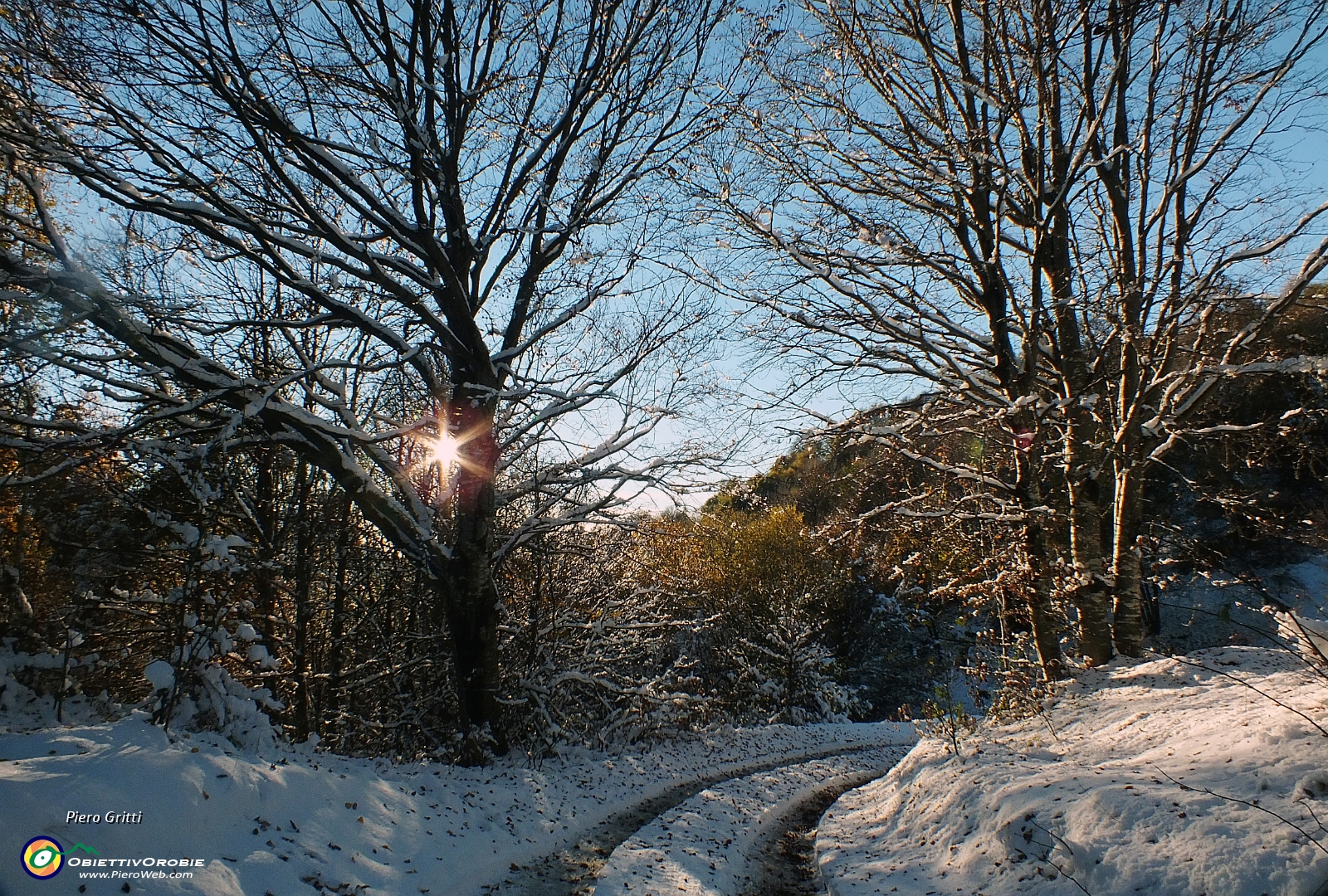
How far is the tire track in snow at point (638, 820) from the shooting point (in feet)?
20.0

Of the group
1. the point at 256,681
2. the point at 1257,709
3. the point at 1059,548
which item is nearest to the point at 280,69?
the point at 256,681

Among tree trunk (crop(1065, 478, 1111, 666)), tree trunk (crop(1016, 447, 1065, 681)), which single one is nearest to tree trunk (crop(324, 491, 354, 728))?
tree trunk (crop(1016, 447, 1065, 681))

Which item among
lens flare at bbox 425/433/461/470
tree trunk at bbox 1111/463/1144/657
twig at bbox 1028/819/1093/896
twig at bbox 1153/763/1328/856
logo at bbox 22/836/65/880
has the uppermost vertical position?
lens flare at bbox 425/433/461/470

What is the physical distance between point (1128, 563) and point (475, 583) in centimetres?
928

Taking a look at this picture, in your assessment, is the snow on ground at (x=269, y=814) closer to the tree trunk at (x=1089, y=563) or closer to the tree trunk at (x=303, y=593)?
the tree trunk at (x=303, y=593)

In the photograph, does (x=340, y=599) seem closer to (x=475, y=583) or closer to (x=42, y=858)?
(x=475, y=583)

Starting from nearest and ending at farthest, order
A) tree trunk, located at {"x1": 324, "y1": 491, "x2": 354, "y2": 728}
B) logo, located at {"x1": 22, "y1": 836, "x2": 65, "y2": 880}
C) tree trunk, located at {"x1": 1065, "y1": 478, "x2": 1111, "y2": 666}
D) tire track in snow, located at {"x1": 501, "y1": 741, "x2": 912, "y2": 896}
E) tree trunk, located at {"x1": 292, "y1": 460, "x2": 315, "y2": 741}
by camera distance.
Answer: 1. logo, located at {"x1": 22, "y1": 836, "x2": 65, "y2": 880}
2. tire track in snow, located at {"x1": 501, "y1": 741, "x2": 912, "y2": 896}
3. tree trunk, located at {"x1": 1065, "y1": 478, "x2": 1111, "y2": 666}
4. tree trunk, located at {"x1": 292, "y1": 460, "x2": 315, "y2": 741}
5. tree trunk, located at {"x1": 324, "y1": 491, "x2": 354, "y2": 728}

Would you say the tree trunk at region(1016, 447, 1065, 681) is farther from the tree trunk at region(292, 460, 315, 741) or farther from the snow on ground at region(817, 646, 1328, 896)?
the tree trunk at region(292, 460, 315, 741)

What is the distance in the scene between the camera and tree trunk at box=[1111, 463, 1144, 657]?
8758mm

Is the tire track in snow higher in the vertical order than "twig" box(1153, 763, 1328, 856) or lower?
lower

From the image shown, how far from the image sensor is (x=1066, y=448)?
29.1 feet

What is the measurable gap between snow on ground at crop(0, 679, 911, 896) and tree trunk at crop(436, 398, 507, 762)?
0.91m

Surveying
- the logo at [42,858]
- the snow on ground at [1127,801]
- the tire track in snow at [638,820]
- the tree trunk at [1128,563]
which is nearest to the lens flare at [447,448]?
the tire track in snow at [638,820]

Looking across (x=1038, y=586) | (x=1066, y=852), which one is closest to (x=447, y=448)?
(x=1066, y=852)
